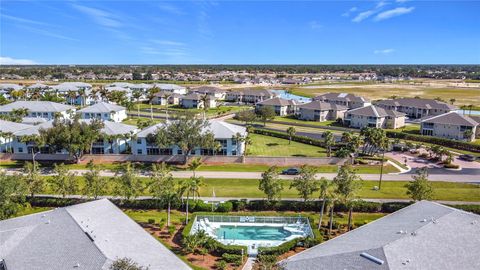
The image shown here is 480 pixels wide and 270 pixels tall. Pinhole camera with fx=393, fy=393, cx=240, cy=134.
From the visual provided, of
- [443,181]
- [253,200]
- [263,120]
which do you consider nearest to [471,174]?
[443,181]

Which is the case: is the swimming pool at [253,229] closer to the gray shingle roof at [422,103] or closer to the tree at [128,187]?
the tree at [128,187]

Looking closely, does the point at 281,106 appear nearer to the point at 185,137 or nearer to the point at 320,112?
the point at 320,112

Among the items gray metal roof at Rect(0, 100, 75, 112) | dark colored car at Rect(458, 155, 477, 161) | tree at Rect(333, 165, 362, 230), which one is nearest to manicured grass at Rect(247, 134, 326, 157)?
dark colored car at Rect(458, 155, 477, 161)

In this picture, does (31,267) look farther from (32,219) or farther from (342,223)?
(342,223)

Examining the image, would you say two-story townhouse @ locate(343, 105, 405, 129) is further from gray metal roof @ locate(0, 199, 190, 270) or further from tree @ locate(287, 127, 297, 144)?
gray metal roof @ locate(0, 199, 190, 270)

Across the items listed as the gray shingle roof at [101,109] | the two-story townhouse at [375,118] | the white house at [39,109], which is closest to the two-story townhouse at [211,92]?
the gray shingle roof at [101,109]

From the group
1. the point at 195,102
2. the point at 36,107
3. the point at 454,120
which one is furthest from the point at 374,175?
the point at 36,107
